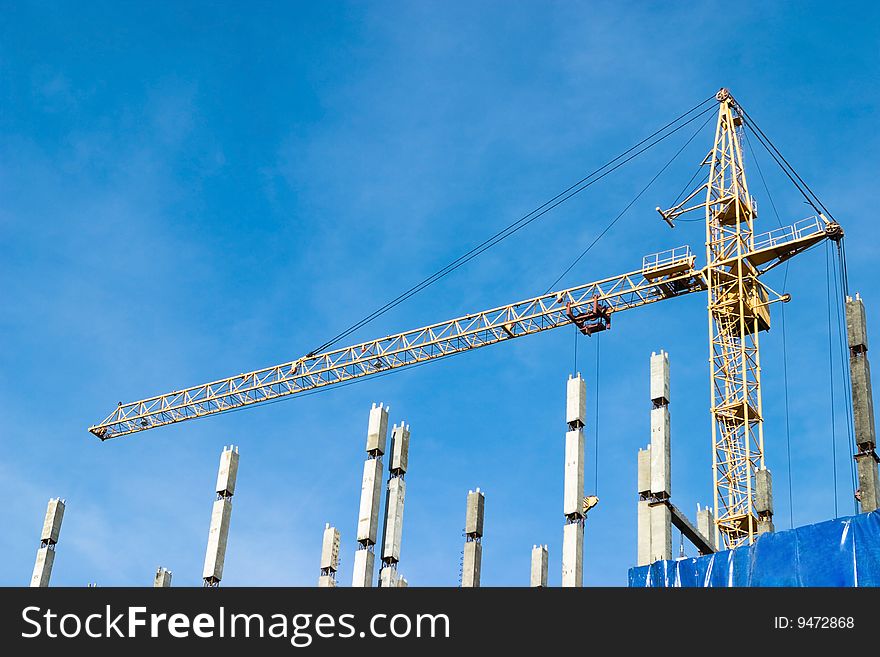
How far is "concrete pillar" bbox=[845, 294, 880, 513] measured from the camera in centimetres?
3962

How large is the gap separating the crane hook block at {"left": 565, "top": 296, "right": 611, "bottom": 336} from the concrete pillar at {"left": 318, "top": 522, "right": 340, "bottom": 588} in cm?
2370

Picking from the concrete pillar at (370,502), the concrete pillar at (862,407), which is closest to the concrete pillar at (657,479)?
the concrete pillar at (862,407)

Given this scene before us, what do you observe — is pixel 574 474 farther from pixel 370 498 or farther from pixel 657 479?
pixel 370 498

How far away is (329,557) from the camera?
45.6m

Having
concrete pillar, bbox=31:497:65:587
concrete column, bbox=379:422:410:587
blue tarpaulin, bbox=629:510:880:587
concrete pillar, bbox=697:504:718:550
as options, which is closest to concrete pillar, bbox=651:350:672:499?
blue tarpaulin, bbox=629:510:880:587

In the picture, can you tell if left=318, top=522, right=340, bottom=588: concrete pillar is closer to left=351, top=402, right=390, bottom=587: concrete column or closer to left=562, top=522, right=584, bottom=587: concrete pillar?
left=351, top=402, right=390, bottom=587: concrete column

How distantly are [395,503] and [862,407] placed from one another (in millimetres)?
14851
